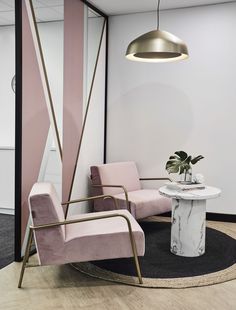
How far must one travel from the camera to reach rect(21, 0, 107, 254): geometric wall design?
139 inches

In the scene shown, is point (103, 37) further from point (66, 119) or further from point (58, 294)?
point (58, 294)

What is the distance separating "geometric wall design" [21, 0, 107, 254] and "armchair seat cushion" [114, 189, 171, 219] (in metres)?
A: 0.70

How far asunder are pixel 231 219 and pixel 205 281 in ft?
6.66

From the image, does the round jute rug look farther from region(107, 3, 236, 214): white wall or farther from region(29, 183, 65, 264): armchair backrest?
region(107, 3, 236, 214): white wall

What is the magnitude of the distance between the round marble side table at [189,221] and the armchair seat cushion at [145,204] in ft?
2.20

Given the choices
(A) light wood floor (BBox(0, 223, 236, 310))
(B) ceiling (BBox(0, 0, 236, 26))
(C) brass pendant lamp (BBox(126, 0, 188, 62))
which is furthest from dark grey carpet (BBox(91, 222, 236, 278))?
(B) ceiling (BBox(0, 0, 236, 26))

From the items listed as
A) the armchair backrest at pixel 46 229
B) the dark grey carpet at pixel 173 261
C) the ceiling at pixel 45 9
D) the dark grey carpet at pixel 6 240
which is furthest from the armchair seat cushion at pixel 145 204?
the ceiling at pixel 45 9

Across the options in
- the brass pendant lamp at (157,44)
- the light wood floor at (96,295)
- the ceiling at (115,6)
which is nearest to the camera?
the light wood floor at (96,295)

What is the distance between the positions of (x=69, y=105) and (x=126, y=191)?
1236mm

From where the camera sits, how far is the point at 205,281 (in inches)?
120

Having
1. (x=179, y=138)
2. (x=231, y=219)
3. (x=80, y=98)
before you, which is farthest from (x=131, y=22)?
(x=231, y=219)

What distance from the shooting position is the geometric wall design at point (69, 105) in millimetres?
3523

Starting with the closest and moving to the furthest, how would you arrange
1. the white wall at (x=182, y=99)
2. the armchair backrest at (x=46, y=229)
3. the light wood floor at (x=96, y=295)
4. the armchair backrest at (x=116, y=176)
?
the light wood floor at (x=96, y=295) < the armchair backrest at (x=46, y=229) < the armchair backrest at (x=116, y=176) < the white wall at (x=182, y=99)

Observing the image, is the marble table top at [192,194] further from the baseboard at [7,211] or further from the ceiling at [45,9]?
the baseboard at [7,211]
